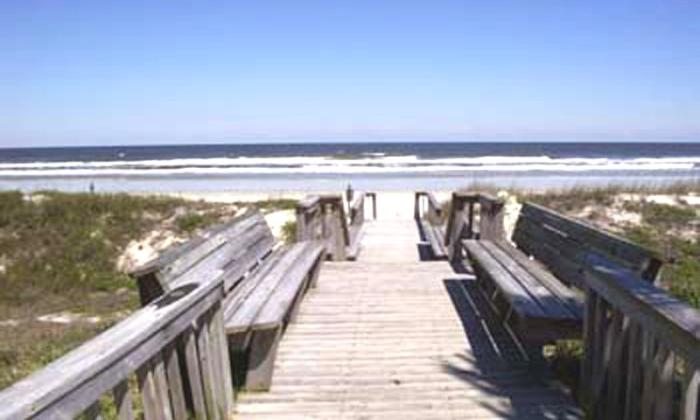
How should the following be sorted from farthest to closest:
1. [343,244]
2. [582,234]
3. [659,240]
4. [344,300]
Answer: [659,240], [343,244], [344,300], [582,234]

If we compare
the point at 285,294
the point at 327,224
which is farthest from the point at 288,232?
the point at 285,294

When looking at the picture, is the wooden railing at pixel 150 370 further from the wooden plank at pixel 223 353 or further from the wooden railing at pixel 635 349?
the wooden railing at pixel 635 349

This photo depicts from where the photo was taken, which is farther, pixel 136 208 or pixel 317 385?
pixel 136 208

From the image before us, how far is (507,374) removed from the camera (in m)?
4.35

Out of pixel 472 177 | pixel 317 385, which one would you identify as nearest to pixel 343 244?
pixel 317 385

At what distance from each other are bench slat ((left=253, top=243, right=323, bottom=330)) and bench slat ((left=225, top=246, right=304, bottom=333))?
4 cm

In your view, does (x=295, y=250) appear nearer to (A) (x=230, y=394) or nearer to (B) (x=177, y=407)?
(A) (x=230, y=394)

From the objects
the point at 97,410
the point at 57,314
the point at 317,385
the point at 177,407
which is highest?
the point at 97,410

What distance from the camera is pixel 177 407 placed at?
311 cm

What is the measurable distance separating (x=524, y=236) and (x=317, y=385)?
11.9ft

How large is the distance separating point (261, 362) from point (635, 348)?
2.19 meters

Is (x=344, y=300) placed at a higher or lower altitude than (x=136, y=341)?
lower

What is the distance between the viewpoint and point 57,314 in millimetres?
9469

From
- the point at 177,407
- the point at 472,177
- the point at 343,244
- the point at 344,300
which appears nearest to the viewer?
the point at 177,407
